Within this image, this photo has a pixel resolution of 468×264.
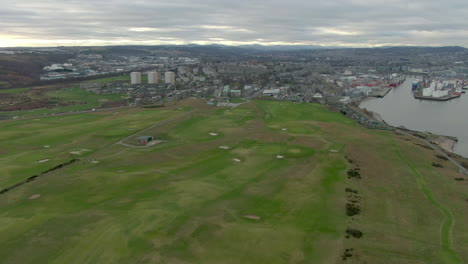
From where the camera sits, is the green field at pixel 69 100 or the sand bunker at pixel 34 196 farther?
the green field at pixel 69 100

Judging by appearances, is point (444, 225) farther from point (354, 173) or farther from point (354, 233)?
point (354, 173)

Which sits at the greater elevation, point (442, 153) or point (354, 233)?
point (354, 233)

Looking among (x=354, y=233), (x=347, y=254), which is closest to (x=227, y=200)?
(x=354, y=233)

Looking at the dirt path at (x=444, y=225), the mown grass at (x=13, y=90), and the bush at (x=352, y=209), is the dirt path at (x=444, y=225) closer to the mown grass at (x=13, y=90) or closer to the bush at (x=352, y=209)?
the bush at (x=352, y=209)

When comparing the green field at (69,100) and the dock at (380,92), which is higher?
the dock at (380,92)

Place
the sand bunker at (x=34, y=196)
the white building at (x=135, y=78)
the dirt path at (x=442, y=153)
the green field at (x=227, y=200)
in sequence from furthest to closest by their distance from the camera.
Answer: the white building at (x=135, y=78) → the dirt path at (x=442, y=153) → the sand bunker at (x=34, y=196) → the green field at (x=227, y=200)

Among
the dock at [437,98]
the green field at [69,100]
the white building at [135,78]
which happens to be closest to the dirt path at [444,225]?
the green field at [69,100]

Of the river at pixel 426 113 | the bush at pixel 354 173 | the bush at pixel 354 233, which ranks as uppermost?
the bush at pixel 354 233
